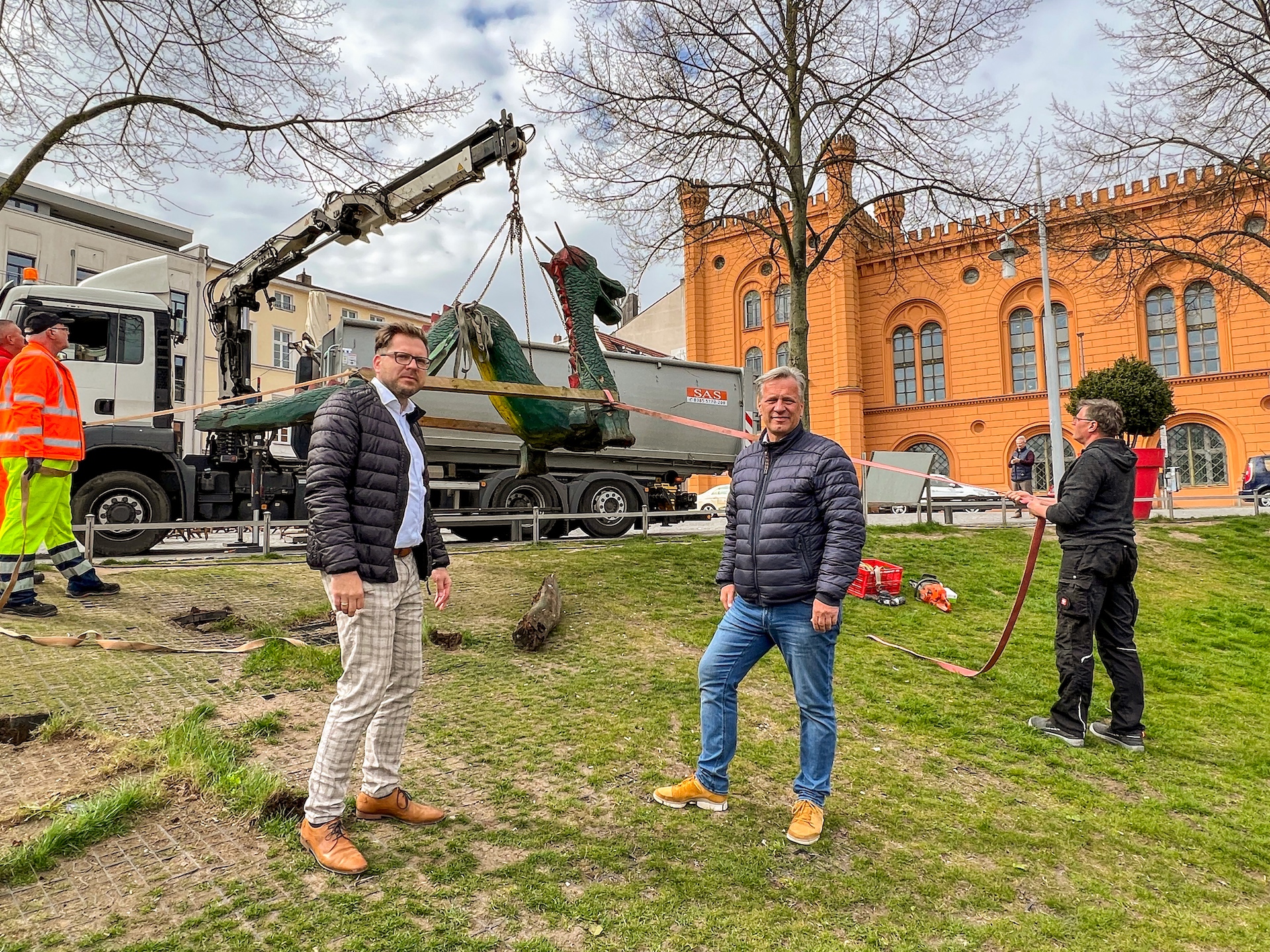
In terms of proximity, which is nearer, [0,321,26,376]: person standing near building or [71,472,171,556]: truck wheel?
[0,321,26,376]: person standing near building

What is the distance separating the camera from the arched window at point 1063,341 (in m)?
30.2

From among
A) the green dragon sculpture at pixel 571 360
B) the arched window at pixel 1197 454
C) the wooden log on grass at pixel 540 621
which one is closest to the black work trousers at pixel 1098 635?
the wooden log on grass at pixel 540 621

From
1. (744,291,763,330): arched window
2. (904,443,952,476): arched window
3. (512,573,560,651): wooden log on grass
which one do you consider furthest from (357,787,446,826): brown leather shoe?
(744,291,763,330): arched window

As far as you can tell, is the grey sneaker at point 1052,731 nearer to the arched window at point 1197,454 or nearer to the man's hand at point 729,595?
the man's hand at point 729,595

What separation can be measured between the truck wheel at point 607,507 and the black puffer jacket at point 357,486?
9490 mm

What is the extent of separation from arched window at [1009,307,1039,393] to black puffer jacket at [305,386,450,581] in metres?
33.6

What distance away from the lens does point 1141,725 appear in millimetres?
3928

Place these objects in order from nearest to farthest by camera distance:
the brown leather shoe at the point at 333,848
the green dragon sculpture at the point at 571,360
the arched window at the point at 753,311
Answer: the brown leather shoe at the point at 333,848 → the green dragon sculpture at the point at 571,360 → the arched window at the point at 753,311

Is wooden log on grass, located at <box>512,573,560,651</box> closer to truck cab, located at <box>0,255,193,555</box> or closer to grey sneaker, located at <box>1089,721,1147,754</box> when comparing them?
grey sneaker, located at <box>1089,721,1147,754</box>

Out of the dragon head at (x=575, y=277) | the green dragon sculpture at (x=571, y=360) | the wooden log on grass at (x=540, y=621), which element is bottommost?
the wooden log on grass at (x=540, y=621)

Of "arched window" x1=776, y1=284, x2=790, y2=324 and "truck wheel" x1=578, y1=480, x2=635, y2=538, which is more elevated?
"arched window" x1=776, y1=284, x2=790, y2=324

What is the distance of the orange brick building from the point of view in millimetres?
26969

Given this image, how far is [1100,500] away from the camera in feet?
12.8

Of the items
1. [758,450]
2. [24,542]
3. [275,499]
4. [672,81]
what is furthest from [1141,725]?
[275,499]
